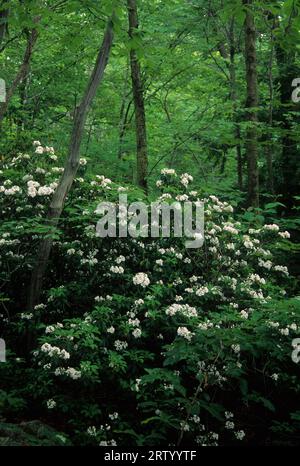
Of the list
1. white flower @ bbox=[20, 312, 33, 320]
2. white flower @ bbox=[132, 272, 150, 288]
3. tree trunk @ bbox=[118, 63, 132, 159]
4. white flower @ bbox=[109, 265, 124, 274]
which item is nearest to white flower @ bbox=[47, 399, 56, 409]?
white flower @ bbox=[20, 312, 33, 320]

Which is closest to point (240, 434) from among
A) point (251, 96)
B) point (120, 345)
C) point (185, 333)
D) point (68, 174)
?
point (185, 333)

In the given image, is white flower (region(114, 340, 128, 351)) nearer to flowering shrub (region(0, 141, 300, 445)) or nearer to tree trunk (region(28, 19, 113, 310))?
flowering shrub (region(0, 141, 300, 445))

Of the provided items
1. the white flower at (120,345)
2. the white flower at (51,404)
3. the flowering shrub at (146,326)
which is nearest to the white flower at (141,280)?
the flowering shrub at (146,326)

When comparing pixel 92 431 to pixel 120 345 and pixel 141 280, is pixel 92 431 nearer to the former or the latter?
pixel 120 345

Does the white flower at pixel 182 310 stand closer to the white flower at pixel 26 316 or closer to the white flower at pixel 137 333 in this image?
the white flower at pixel 137 333

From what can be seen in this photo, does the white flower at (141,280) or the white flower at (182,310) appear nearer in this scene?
the white flower at (182,310)

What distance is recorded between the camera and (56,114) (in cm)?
1355

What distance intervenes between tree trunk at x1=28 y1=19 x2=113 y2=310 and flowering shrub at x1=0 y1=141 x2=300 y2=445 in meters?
0.21

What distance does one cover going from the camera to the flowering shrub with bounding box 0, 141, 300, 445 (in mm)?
4430

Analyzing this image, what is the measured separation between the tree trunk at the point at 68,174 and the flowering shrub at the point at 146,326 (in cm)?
21

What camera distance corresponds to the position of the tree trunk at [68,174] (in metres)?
6.04

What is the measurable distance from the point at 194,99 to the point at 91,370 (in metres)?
10.9
